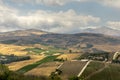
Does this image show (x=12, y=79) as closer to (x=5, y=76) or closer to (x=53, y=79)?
(x=5, y=76)

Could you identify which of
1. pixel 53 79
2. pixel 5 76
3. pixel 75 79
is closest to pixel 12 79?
pixel 5 76

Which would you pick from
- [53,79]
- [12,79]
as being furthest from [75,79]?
[12,79]

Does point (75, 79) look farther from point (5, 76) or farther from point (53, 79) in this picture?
point (5, 76)

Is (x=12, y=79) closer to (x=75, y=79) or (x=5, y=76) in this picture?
(x=5, y=76)

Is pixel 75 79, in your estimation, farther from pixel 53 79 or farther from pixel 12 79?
pixel 12 79
